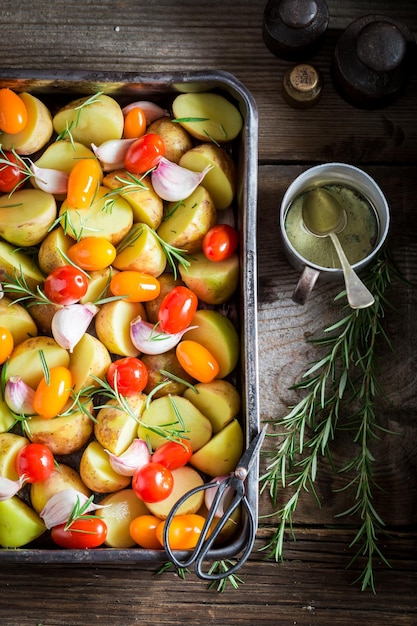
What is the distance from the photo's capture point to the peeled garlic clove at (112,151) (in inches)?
57.7

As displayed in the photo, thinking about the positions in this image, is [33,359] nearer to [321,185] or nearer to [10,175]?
[10,175]

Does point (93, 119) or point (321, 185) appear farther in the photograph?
point (321, 185)

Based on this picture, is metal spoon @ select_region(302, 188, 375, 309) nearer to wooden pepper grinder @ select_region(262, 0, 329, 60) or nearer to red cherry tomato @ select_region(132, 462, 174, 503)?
wooden pepper grinder @ select_region(262, 0, 329, 60)

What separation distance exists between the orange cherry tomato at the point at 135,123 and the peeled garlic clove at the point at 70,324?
35cm

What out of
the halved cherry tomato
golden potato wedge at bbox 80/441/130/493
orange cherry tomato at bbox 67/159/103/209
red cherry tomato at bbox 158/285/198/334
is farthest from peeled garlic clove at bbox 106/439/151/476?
orange cherry tomato at bbox 67/159/103/209

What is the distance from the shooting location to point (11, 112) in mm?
1417

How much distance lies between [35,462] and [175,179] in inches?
22.9

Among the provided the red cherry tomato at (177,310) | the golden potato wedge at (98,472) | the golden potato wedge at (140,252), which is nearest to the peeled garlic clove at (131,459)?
the golden potato wedge at (98,472)

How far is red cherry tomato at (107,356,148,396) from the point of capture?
4.63 ft

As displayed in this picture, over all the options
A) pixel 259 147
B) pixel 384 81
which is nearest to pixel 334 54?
pixel 384 81

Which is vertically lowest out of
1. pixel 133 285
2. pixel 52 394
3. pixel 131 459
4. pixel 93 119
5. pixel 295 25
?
pixel 131 459

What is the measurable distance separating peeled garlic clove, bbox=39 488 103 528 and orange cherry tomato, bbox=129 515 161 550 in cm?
9

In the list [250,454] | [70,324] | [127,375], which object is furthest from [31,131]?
[250,454]

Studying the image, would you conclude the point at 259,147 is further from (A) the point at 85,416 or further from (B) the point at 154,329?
(A) the point at 85,416
